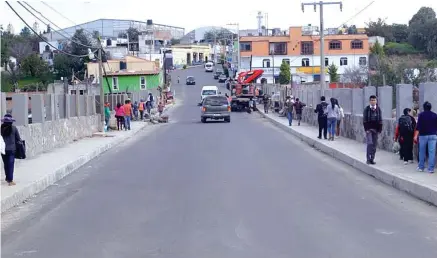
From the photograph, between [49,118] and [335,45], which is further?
[335,45]

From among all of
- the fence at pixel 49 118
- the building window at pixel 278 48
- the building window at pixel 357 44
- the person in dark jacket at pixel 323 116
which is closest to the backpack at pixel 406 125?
the person in dark jacket at pixel 323 116

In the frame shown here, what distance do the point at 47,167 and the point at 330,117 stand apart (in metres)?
11.6

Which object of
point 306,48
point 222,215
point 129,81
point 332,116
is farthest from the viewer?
point 306,48

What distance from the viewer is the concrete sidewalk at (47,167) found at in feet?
45.6

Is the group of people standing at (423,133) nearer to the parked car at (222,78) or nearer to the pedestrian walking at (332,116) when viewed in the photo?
the pedestrian walking at (332,116)

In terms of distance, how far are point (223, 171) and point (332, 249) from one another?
9.25 metres

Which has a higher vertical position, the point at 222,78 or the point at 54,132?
the point at 222,78

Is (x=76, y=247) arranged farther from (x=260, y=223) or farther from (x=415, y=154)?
(x=415, y=154)

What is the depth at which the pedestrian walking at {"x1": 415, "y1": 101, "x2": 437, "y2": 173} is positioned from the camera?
1488cm

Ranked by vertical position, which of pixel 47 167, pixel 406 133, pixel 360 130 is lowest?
pixel 47 167

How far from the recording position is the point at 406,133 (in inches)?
671

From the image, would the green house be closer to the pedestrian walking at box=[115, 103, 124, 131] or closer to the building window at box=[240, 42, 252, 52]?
the building window at box=[240, 42, 252, 52]

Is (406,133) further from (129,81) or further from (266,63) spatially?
(266,63)

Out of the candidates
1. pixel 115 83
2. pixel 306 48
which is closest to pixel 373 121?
pixel 115 83
